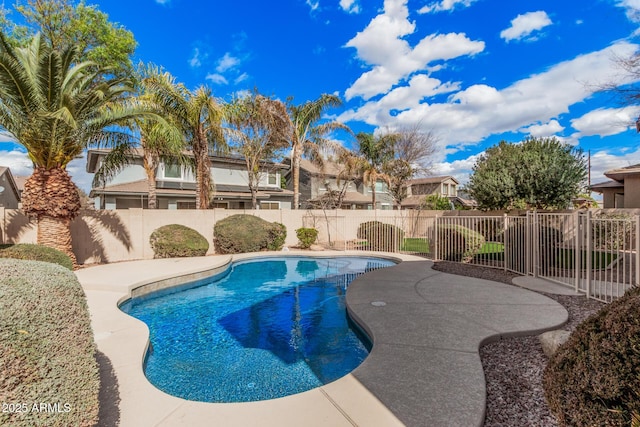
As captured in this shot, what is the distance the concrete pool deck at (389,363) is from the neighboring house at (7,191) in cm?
2293

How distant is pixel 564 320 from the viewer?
541 centimetres

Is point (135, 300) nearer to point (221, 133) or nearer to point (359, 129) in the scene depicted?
point (221, 133)

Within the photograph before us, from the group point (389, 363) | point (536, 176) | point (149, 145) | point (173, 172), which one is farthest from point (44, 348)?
point (173, 172)

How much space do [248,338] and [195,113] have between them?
458 inches

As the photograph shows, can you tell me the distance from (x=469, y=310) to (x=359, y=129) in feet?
80.9

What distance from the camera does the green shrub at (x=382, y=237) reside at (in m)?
16.1

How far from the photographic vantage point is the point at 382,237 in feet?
54.1

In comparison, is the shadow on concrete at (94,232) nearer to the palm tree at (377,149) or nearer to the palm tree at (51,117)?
the palm tree at (51,117)

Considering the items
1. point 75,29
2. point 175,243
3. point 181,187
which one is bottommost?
point 175,243

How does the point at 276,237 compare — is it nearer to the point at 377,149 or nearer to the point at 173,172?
the point at 173,172

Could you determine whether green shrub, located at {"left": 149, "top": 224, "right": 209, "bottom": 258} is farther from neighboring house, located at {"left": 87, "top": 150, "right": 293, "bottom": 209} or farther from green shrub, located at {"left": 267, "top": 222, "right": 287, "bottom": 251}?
neighboring house, located at {"left": 87, "top": 150, "right": 293, "bottom": 209}

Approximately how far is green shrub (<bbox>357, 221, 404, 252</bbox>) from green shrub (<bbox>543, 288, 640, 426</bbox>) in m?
13.8

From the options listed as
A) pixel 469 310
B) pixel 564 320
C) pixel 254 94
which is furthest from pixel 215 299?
pixel 254 94

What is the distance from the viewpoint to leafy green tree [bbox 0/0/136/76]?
1597 cm
